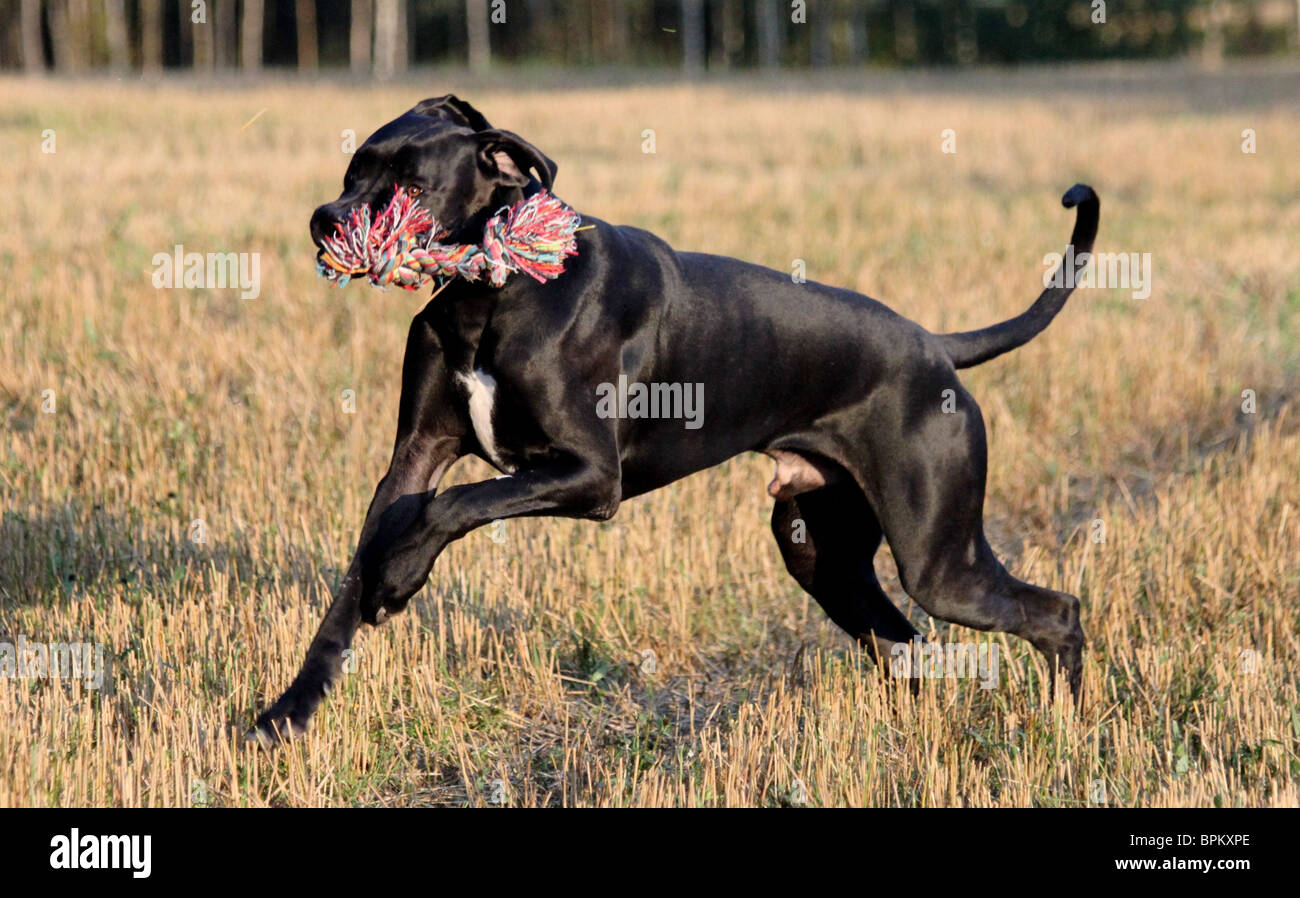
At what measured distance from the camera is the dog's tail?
15.2 ft

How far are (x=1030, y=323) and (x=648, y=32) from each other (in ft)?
179

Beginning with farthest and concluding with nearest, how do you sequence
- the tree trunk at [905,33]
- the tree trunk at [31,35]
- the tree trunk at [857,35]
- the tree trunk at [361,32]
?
the tree trunk at [905,33]
the tree trunk at [857,35]
the tree trunk at [361,32]
the tree trunk at [31,35]

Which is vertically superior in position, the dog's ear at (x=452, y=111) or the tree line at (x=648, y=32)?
the tree line at (x=648, y=32)

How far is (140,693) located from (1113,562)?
373cm

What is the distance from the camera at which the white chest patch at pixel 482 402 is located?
3.87 m

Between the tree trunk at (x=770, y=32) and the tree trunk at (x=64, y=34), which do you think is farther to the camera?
the tree trunk at (x=770, y=32)

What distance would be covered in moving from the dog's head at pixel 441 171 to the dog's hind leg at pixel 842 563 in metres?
1.52

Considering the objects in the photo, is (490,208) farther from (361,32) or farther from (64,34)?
(361,32)

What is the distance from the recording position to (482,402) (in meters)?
3.90

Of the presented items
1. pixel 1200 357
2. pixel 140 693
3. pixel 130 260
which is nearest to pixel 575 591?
pixel 140 693

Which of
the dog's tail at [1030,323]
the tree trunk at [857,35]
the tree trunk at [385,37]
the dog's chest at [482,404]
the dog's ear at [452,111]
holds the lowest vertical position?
the dog's chest at [482,404]

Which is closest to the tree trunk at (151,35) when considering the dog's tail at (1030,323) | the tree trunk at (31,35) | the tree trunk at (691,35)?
the tree trunk at (31,35)

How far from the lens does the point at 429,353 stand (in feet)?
13.0

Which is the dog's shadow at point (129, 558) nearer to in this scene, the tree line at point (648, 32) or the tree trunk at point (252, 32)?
the tree line at point (648, 32)
